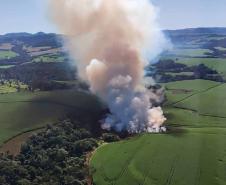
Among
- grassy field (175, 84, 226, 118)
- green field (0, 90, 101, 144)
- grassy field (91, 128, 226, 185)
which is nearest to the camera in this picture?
grassy field (91, 128, 226, 185)

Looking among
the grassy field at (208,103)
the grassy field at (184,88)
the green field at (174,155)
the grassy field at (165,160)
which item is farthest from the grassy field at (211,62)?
the grassy field at (165,160)

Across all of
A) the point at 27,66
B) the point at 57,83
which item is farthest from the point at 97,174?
the point at 27,66

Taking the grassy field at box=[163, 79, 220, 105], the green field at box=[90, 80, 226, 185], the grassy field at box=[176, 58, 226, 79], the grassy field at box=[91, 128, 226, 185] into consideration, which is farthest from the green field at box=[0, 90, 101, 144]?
the grassy field at box=[176, 58, 226, 79]

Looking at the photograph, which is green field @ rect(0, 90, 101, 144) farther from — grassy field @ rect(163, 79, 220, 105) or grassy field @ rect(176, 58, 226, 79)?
grassy field @ rect(176, 58, 226, 79)

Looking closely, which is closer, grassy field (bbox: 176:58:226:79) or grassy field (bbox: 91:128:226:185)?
grassy field (bbox: 91:128:226:185)

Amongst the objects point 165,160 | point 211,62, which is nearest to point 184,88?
point 211,62

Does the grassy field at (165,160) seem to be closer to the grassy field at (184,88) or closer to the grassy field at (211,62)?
the grassy field at (184,88)

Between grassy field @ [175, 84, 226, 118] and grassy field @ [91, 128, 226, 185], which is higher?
grassy field @ [175, 84, 226, 118]
